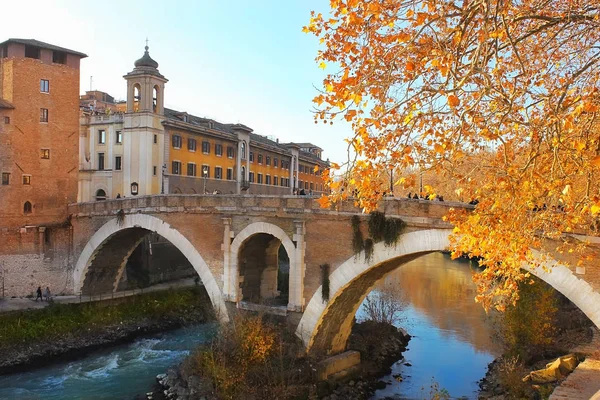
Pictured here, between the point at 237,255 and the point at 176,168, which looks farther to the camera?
the point at 176,168

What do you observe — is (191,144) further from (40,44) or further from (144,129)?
(40,44)

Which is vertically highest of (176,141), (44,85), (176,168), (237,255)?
(44,85)

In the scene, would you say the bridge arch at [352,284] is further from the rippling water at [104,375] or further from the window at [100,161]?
the window at [100,161]

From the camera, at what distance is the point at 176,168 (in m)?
28.1

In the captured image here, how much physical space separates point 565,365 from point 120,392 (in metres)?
12.0

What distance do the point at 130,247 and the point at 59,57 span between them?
8.73 meters

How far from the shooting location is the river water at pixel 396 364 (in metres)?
15.6

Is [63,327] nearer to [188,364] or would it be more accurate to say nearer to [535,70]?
[188,364]

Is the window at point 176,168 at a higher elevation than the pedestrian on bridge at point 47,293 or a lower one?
higher

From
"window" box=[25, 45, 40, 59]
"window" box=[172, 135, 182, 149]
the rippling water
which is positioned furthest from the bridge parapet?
"window" box=[172, 135, 182, 149]

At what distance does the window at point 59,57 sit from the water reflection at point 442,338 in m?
16.8

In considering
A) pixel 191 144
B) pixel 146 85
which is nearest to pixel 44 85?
pixel 146 85

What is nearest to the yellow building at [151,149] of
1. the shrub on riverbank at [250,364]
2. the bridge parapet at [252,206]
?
the bridge parapet at [252,206]

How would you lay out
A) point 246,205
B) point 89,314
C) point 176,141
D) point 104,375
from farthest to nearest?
point 176,141 → point 89,314 → point 104,375 → point 246,205
